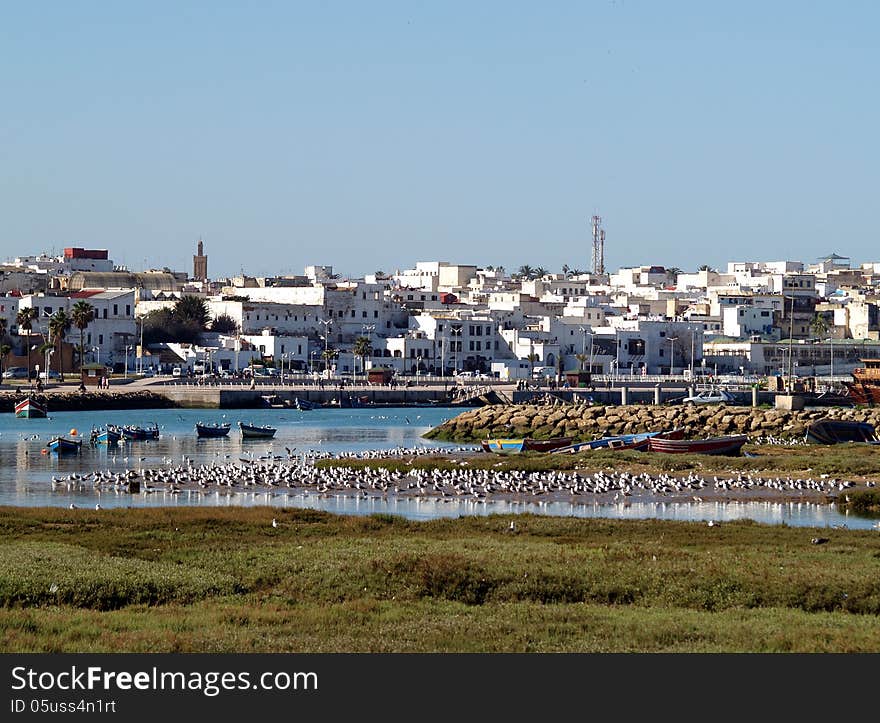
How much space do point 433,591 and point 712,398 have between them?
79309mm

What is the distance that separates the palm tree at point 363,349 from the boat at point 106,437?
196 feet

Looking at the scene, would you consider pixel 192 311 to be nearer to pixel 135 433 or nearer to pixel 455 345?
pixel 455 345

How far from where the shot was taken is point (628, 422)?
253 ft

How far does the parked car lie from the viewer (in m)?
98.8

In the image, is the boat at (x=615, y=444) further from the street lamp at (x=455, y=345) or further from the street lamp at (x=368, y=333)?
the street lamp at (x=455, y=345)

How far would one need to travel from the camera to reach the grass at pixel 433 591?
19.1m

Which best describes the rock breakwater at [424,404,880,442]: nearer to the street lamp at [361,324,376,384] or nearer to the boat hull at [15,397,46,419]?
the boat hull at [15,397,46,419]

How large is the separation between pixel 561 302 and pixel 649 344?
2595 cm

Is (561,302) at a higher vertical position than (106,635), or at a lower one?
higher

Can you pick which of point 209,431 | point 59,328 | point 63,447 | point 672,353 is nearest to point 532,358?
point 672,353

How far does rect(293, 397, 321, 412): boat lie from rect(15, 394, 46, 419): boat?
17.5m
